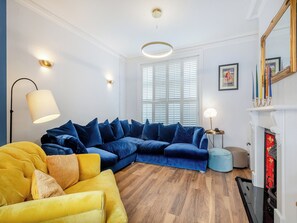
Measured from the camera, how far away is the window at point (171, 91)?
12.7 feet

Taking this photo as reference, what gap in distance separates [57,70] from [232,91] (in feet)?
12.4

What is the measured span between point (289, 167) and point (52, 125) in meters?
3.33

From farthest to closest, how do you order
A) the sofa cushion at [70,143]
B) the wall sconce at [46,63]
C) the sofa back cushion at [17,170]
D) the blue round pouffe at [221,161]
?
the blue round pouffe at [221,161] → the wall sconce at [46,63] → the sofa cushion at [70,143] → the sofa back cushion at [17,170]

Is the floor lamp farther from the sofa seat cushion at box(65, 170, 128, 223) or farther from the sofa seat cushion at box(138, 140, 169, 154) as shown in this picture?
the sofa seat cushion at box(138, 140, 169, 154)

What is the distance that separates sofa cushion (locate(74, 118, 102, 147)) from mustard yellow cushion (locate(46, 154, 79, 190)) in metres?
1.16

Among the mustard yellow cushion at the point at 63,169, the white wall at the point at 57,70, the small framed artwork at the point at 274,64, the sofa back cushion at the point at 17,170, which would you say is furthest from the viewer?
the white wall at the point at 57,70

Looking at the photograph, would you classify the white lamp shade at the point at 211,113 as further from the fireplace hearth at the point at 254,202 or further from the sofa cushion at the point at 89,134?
the sofa cushion at the point at 89,134

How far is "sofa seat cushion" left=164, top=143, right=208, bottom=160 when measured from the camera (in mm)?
2699

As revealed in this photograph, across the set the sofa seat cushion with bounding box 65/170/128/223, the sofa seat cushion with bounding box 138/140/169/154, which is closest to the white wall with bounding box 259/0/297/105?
the sofa seat cushion with bounding box 65/170/128/223

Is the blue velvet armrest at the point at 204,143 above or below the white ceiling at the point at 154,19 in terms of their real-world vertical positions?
below

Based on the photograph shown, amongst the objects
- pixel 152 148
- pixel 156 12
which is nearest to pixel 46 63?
pixel 156 12

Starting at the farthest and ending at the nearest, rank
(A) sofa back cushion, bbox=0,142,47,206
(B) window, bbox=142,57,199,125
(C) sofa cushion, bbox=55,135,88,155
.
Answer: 1. (B) window, bbox=142,57,199,125
2. (C) sofa cushion, bbox=55,135,88,155
3. (A) sofa back cushion, bbox=0,142,47,206

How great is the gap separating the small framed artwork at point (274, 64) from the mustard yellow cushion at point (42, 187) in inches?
105

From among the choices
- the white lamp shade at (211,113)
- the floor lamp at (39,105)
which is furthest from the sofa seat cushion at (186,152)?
the floor lamp at (39,105)
